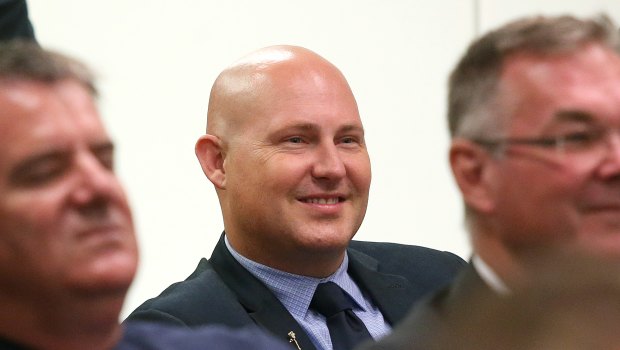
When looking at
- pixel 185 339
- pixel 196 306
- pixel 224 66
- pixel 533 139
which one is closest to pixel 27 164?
pixel 185 339

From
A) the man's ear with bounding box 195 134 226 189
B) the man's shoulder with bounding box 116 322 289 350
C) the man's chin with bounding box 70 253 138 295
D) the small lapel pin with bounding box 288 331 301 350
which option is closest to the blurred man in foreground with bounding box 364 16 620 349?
the man's shoulder with bounding box 116 322 289 350

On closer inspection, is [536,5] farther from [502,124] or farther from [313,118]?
[502,124]

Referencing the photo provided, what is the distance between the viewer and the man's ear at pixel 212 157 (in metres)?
2.29

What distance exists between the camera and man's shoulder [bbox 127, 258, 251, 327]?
6.24 ft

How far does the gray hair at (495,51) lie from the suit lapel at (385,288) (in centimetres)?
71

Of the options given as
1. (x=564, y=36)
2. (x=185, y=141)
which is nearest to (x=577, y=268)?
(x=564, y=36)

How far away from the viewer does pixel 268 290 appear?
207 centimetres

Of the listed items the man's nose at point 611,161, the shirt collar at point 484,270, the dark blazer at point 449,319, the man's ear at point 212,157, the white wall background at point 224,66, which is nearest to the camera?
the dark blazer at point 449,319

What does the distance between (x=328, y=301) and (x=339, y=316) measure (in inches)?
1.7

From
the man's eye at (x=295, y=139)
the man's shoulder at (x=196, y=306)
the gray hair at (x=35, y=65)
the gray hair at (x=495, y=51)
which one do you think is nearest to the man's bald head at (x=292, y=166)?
the man's eye at (x=295, y=139)

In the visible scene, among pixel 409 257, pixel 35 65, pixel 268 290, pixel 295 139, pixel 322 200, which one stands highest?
pixel 35 65

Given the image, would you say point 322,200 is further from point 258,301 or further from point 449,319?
point 449,319

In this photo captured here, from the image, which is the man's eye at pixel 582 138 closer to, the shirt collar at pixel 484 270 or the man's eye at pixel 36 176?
the shirt collar at pixel 484 270

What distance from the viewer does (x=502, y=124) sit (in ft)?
4.69
